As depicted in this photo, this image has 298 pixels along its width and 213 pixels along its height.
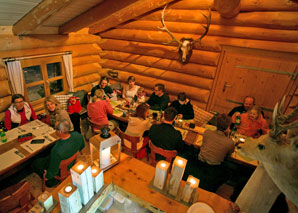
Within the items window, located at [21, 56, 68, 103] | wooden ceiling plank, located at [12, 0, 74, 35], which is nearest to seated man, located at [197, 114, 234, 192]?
wooden ceiling plank, located at [12, 0, 74, 35]

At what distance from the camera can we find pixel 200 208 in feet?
6.32

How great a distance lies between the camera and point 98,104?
434cm

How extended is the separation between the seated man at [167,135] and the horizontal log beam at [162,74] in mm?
2637

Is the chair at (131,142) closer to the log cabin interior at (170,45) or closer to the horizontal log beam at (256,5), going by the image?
the log cabin interior at (170,45)

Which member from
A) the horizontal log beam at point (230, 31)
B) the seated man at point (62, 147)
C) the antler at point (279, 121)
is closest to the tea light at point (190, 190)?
the antler at point (279, 121)

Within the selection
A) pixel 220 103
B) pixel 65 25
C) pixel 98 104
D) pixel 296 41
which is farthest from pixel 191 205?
pixel 65 25

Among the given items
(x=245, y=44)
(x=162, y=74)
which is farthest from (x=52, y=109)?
(x=245, y=44)

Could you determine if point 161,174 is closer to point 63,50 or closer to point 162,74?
point 162,74

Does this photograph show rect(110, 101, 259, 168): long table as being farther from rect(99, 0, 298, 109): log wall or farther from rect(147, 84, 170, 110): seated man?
rect(99, 0, 298, 109): log wall

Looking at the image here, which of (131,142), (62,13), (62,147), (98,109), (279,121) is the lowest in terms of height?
(131,142)

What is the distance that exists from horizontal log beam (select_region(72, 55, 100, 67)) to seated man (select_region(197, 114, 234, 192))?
17.1ft

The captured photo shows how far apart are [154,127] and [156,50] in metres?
3.43

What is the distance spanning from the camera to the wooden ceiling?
3455 millimetres

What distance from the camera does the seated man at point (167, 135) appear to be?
10.6 feet
